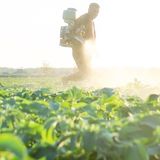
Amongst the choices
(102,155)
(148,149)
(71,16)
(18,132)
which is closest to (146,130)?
(148,149)

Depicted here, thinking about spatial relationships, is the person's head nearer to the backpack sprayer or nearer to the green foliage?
the backpack sprayer

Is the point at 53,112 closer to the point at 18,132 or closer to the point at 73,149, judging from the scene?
the point at 18,132

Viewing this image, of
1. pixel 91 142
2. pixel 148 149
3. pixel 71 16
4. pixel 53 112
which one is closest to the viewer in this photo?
pixel 91 142

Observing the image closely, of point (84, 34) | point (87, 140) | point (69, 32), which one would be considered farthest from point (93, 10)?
point (87, 140)

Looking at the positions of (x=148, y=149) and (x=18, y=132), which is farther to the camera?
(x=18, y=132)

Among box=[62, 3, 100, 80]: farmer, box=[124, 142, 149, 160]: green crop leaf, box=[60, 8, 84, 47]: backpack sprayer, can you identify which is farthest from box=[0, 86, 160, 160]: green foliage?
box=[60, 8, 84, 47]: backpack sprayer

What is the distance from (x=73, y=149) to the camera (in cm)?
220

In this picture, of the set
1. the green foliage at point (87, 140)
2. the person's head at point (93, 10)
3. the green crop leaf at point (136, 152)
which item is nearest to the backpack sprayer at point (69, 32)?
the person's head at point (93, 10)

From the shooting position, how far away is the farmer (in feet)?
58.8

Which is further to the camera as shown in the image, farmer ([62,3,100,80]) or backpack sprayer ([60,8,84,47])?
backpack sprayer ([60,8,84,47])

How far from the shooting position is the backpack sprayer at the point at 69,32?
18141 millimetres

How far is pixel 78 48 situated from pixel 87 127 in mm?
16530

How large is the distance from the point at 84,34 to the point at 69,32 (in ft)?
1.52

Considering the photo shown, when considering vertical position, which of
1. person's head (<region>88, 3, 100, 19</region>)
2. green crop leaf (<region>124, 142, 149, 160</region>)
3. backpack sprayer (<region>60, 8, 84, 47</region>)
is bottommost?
green crop leaf (<region>124, 142, 149, 160</region>)
